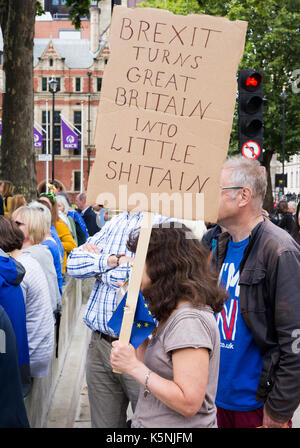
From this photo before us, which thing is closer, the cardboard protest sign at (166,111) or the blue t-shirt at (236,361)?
the cardboard protest sign at (166,111)

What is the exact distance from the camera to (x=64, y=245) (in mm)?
8062

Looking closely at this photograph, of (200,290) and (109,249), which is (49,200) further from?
(200,290)

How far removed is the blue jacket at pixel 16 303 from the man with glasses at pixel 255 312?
1162mm

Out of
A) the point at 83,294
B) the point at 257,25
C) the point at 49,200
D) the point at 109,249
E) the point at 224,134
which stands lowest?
the point at 83,294

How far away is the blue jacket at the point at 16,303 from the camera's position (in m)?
3.37

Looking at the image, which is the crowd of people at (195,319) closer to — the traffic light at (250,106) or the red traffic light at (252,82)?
the traffic light at (250,106)

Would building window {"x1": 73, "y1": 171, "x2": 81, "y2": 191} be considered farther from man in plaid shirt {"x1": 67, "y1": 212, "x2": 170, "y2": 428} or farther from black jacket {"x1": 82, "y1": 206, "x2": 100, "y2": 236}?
man in plaid shirt {"x1": 67, "y1": 212, "x2": 170, "y2": 428}

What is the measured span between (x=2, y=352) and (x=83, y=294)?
28.5 feet

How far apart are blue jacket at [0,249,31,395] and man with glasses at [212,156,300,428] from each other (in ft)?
3.81

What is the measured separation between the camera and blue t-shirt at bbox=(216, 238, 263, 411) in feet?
9.59

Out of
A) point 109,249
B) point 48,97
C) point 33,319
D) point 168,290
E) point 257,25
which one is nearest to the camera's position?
point 168,290

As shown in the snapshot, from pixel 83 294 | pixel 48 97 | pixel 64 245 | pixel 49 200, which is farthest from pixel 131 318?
pixel 48 97
